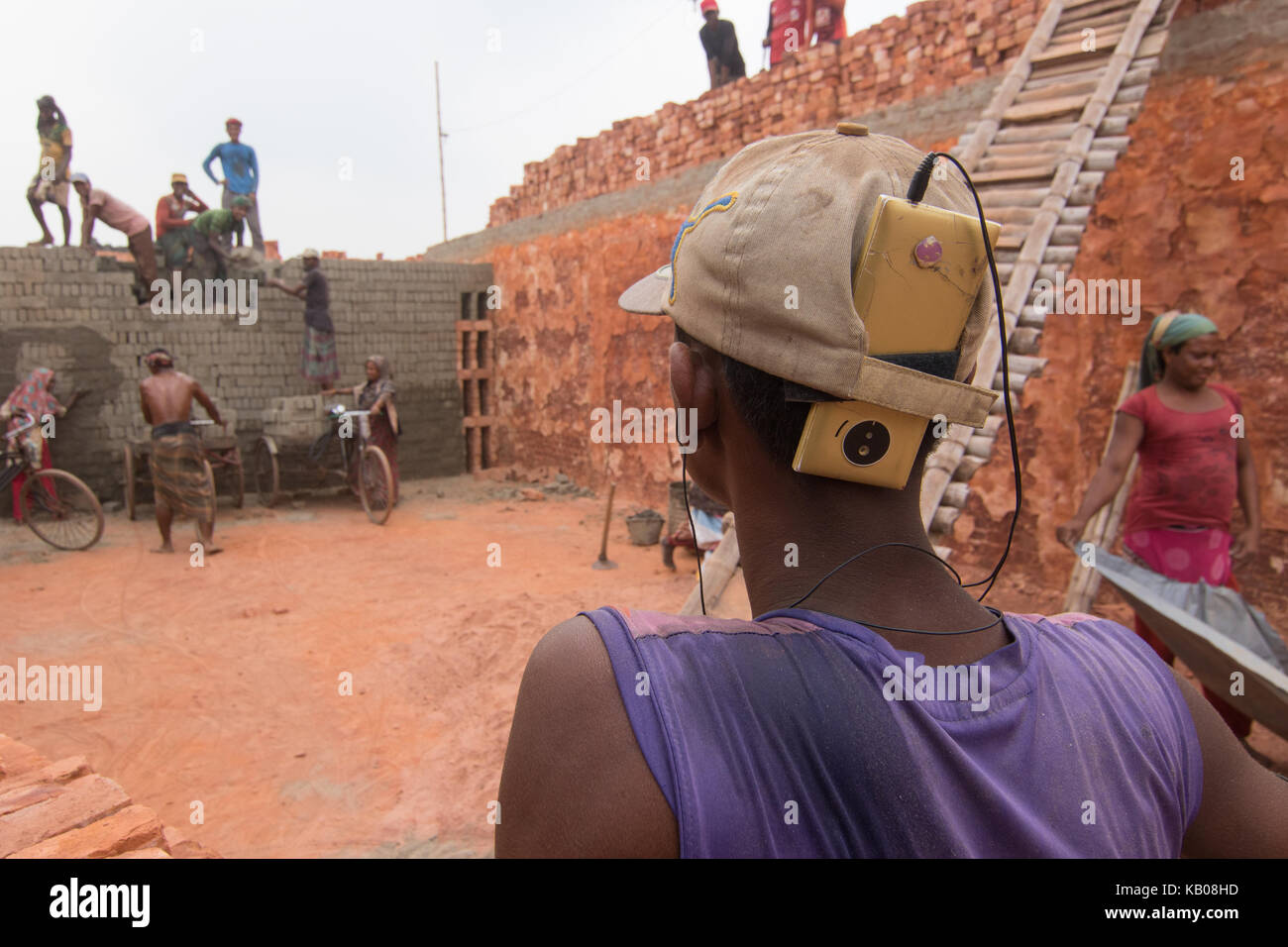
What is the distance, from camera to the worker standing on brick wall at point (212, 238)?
1043 centimetres

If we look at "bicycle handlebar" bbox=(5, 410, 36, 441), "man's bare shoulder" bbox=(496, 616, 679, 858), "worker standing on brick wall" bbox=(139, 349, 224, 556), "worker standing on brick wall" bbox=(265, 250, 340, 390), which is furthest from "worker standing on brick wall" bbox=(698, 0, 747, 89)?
"man's bare shoulder" bbox=(496, 616, 679, 858)

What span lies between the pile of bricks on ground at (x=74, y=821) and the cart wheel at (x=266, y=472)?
26.5 feet

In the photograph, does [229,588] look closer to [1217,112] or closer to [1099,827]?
[1099,827]

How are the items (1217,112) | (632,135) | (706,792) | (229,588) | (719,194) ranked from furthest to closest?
(632,135)
(229,588)
(1217,112)
(719,194)
(706,792)

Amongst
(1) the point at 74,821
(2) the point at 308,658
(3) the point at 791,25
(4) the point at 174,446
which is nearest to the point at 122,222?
(4) the point at 174,446

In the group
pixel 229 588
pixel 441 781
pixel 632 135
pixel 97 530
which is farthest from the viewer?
pixel 632 135

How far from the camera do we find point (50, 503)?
8008 mm

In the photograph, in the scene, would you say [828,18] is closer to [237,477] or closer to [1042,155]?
[1042,155]

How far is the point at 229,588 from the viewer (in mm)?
6988

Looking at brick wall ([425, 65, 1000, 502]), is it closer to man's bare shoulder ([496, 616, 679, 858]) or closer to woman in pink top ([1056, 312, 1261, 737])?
woman in pink top ([1056, 312, 1261, 737])

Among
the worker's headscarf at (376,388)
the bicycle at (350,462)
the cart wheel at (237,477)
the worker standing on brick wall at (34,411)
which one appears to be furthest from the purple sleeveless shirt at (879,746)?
the cart wheel at (237,477)

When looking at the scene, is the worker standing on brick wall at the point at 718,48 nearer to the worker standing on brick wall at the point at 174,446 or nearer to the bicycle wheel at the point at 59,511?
the worker standing on brick wall at the point at 174,446
